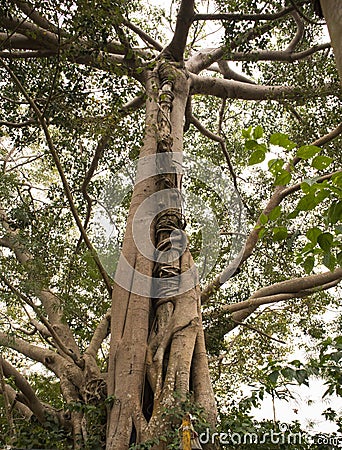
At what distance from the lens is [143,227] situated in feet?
14.5

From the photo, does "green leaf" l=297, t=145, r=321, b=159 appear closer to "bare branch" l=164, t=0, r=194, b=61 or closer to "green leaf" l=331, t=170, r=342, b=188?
"green leaf" l=331, t=170, r=342, b=188

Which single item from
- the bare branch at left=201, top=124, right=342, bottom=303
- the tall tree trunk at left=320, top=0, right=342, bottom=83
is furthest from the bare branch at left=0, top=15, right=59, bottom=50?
the tall tree trunk at left=320, top=0, right=342, bottom=83

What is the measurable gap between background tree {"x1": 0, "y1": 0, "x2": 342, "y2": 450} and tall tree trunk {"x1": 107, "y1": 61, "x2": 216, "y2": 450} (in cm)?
1

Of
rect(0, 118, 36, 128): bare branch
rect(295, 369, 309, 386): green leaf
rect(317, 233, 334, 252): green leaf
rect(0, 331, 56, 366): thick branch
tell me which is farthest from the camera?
rect(0, 118, 36, 128): bare branch

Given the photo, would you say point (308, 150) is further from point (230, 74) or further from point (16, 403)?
point (230, 74)

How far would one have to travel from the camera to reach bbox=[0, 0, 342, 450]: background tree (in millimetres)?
3410

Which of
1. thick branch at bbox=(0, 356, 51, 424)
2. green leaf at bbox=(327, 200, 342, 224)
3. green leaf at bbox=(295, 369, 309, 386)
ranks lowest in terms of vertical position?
green leaf at bbox=(295, 369, 309, 386)

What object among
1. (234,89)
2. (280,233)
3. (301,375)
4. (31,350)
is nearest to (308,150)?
(280,233)

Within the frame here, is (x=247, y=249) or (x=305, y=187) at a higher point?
(x=247, y=249)

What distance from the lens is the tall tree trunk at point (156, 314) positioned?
325cm

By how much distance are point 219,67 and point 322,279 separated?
399cm

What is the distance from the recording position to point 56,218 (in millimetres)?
5562

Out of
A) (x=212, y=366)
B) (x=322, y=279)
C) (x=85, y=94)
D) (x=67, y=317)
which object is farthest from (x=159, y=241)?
(x=212, y=366)

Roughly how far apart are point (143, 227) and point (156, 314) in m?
0.86
